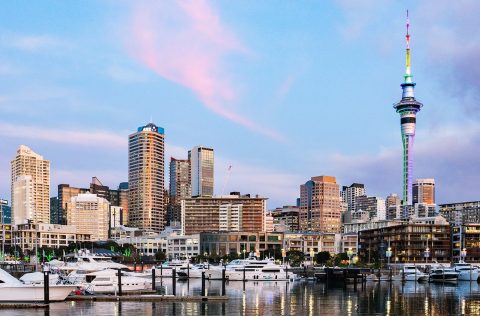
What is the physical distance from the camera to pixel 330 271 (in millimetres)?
132000

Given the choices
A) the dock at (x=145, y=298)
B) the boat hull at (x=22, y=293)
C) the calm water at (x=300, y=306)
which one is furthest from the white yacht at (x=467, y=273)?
the boat hull at (x=22, y=293)

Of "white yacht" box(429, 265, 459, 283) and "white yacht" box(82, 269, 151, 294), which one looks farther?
"white yacht" box(429, 265, 459, 283)

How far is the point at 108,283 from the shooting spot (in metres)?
89.8

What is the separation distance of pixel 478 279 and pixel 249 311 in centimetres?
8556

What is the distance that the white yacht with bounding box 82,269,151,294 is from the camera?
8826cm

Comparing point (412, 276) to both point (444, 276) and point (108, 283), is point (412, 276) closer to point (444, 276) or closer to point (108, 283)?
point (444, 276)

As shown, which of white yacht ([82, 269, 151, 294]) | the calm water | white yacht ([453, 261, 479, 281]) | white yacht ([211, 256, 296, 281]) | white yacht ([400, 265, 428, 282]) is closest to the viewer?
the calm water

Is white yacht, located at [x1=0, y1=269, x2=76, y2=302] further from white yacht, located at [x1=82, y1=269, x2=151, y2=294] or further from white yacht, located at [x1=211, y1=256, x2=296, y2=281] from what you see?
white yacht, located at [x1=211, y1=256, x2=296, y2=281]

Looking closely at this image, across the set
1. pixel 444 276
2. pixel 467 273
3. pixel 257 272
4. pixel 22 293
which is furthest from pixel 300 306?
pixel 467 273

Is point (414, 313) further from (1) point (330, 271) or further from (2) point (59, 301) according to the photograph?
(1) point (330, 271)

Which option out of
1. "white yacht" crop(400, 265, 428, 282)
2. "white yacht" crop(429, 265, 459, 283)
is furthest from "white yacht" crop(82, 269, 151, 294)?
"white yacht" crop(429, 265, 459, 283)

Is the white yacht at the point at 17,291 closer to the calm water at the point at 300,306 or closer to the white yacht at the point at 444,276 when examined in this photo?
the calm water at the point at 300,306

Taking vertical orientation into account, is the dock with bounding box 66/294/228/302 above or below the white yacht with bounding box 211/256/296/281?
above

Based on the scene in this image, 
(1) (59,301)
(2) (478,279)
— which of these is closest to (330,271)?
(2) (478,279)
